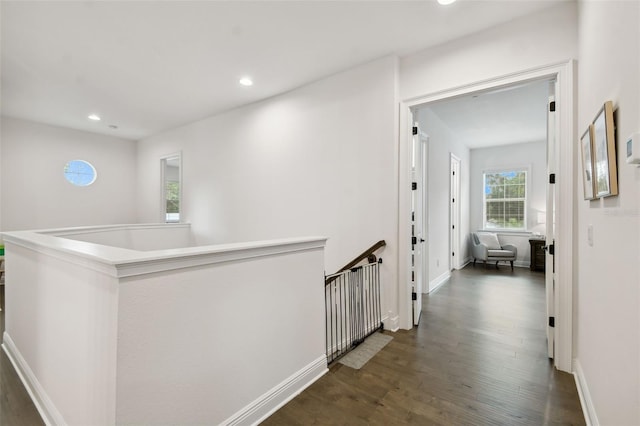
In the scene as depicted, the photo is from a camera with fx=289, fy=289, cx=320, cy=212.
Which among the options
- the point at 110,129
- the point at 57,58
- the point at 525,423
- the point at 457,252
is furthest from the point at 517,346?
the point at 110,129

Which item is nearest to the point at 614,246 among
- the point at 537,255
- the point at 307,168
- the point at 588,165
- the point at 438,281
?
the point at 588,165

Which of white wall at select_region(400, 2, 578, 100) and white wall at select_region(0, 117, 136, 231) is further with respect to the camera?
white wall at select_region(0, 117, 136, 231)

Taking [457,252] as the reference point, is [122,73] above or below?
above

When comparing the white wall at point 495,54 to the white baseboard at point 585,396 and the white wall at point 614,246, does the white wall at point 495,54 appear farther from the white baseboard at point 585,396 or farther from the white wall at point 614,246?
→ the white baseboard at point 585,396

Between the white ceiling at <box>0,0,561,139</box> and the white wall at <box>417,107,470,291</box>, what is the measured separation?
1.68 metres

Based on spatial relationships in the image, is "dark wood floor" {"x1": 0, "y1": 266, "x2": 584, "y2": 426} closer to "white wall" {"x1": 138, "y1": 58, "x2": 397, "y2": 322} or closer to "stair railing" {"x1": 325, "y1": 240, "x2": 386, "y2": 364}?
"stair railing" {"x1": 325, "y1": 240, "x2": 386, "y2": 364}

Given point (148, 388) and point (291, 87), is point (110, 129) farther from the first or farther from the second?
point (148, 388)

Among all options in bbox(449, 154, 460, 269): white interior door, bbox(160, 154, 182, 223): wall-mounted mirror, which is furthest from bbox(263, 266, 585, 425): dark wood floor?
bbox(160, 154, 182, 223): wall-mounted mirror

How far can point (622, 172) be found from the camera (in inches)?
47.6

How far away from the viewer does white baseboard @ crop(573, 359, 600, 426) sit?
5.32 feet

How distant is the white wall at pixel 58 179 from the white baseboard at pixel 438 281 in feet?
21.5

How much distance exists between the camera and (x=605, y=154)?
136 centimetres

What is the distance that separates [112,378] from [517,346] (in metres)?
3.13

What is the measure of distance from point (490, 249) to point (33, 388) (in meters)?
7.46
